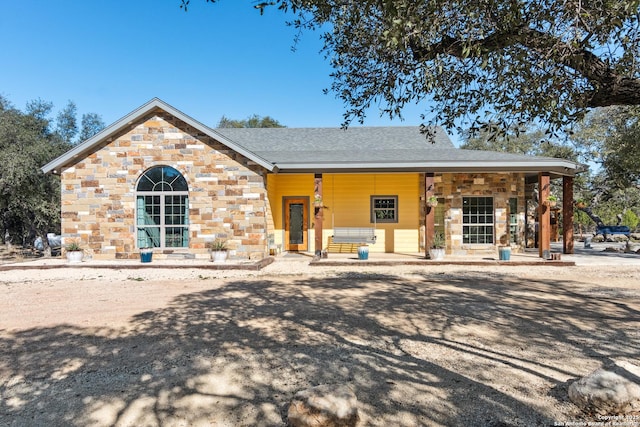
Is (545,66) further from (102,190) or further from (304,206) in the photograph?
(102,190)

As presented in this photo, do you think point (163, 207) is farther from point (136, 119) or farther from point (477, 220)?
point (477, 220)

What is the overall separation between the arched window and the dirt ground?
4.51 metres

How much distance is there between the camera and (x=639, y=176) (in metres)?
17.5

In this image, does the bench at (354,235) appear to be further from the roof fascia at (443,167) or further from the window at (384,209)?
the roof fascia at (443,167)

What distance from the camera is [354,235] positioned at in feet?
46.5

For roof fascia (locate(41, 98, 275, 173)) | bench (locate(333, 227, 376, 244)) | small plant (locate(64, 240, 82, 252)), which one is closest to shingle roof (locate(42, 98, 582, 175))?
roof fascia (locate(41, 98, 275, 173))

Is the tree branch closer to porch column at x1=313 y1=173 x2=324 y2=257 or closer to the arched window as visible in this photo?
porch column at x1=313 y1=173 x2=324 y2=257

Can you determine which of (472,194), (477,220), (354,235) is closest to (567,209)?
(477,220)

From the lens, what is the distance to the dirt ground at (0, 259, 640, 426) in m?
3.13

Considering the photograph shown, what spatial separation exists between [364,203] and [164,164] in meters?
7.45

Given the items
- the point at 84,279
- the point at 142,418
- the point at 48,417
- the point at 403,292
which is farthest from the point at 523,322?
the point at 84,279

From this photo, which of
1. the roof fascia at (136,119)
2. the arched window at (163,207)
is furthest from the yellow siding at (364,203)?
the arched window at (163,207)

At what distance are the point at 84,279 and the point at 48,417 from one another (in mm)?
7618

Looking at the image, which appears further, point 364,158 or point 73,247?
point 364,158
